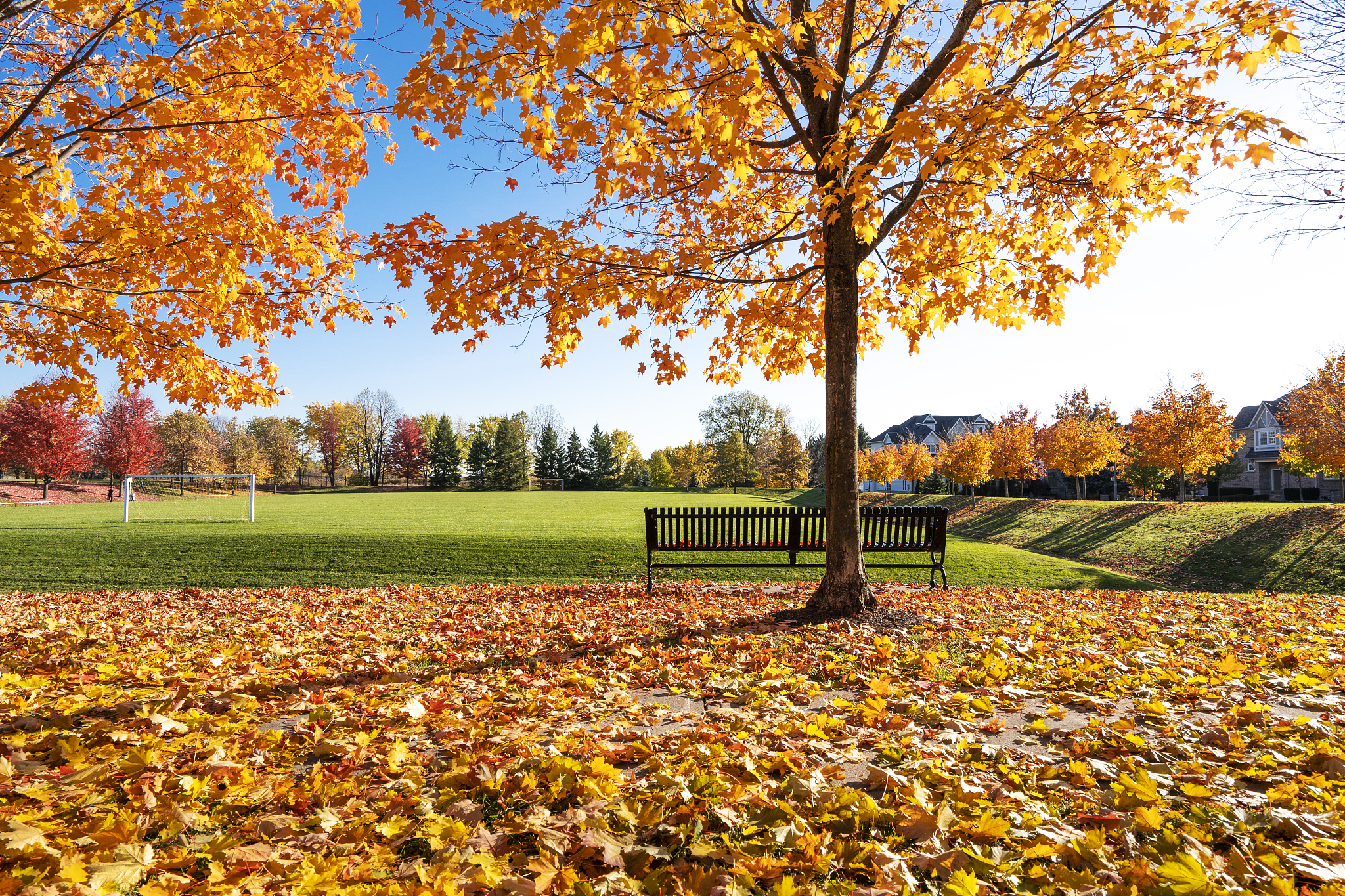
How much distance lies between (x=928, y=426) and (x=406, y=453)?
6820 centimetres

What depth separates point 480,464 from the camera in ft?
226

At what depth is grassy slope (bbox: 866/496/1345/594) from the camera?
1427cm

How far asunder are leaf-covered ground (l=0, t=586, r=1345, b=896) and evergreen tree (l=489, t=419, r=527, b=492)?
6338 centimetres

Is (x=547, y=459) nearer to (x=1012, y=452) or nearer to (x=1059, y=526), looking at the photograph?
(x=1012, y=452)

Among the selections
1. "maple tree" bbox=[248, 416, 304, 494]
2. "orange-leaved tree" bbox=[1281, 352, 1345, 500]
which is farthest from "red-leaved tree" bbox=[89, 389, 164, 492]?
"orange-leaved tree" bbox=[1281, 352, 1345, 500]

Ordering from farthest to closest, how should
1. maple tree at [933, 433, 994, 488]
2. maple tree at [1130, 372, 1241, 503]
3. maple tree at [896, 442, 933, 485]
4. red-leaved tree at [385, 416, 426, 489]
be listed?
red-leaved tree at [385, 416, 426, 489] → maple tree at [896, 442, 933, 485] → maple tree at [933, 433, 994, 488] → maple tree at [1130, 372, 1241, 503]

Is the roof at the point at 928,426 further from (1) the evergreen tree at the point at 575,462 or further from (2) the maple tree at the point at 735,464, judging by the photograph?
(1) the evergreen tree at the point at 575,462

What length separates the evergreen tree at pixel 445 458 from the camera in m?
68.2

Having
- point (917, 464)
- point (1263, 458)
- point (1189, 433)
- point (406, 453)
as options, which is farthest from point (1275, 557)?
point (406, 453)

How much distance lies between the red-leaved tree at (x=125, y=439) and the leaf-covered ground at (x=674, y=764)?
53.8 metres

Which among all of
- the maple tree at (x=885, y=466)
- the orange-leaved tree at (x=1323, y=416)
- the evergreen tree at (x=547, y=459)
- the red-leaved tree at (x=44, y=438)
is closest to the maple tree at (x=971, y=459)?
the maple tree at (x=885, y=466)

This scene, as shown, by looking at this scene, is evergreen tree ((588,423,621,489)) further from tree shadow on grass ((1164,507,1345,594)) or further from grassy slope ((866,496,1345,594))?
tree shadow on grass ((1164,507,1345,594))

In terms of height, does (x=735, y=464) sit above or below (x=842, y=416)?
below

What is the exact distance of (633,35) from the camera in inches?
196
